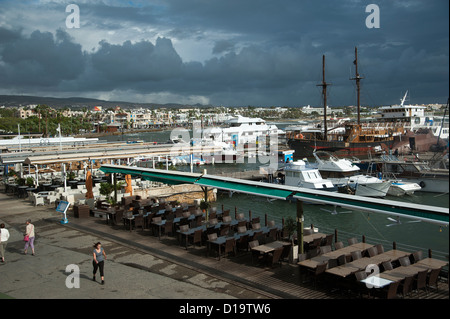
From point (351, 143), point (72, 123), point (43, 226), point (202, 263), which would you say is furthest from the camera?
point (72, 123)

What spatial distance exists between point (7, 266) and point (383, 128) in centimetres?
6086

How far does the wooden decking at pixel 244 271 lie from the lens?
8.02m

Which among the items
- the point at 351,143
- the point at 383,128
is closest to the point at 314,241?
the point at 351,143

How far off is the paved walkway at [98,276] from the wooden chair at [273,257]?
4.55 feet

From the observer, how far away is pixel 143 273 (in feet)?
31.0

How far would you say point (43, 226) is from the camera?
48.9 feet

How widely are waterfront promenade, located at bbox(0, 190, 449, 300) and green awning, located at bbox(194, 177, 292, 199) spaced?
1.77m

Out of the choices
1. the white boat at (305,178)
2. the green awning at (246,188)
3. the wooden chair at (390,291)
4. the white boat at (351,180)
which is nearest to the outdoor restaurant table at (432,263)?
the wooden chair at (390,291)

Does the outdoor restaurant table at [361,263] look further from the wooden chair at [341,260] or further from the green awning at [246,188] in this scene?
the green awning at [246,188]

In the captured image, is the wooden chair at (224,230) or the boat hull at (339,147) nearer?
the wooden chair at (224,230)

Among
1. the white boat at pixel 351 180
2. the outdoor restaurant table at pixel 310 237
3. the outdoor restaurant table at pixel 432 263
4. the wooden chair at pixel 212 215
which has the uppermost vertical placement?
the outdoor restaurant table at pixel 432 263

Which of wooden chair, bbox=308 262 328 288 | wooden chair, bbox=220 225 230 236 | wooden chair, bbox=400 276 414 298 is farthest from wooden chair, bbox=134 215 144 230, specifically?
wooden chair, bbox=400 276 414 298

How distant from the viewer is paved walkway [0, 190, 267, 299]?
8258 mm
